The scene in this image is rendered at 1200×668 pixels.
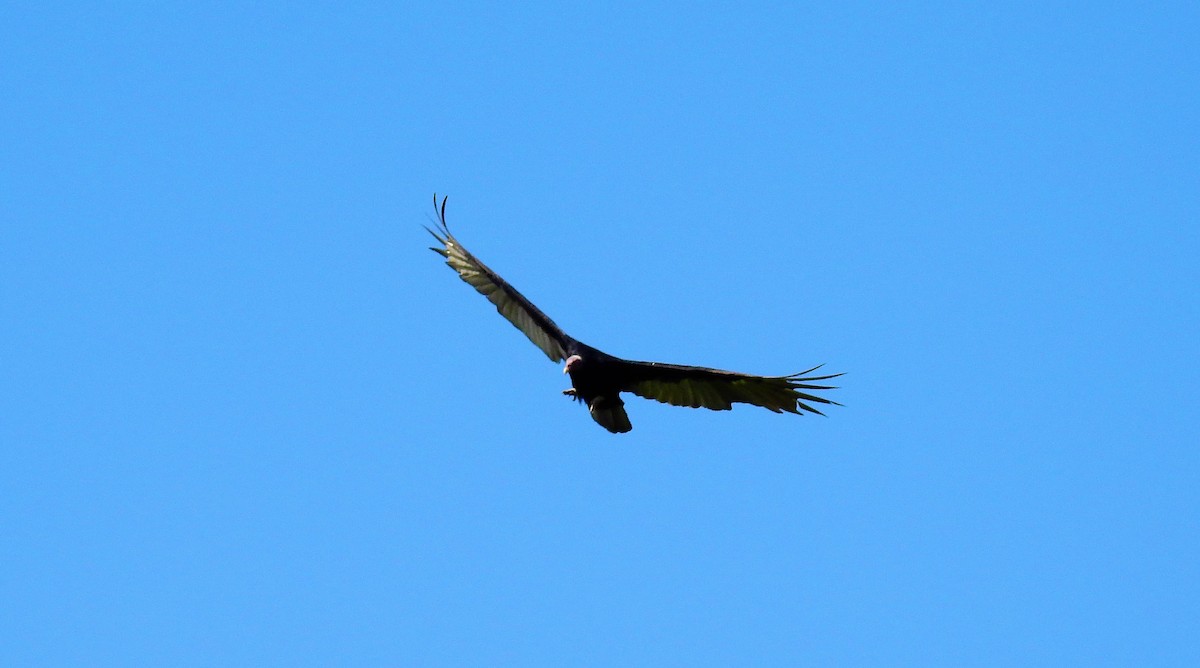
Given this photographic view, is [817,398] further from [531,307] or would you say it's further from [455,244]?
[455,244]

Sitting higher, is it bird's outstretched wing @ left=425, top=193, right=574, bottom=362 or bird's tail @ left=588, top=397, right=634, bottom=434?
bird's outstretched wing @ left=425, top=193, right=574, bottom=362

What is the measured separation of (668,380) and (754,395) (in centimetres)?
101

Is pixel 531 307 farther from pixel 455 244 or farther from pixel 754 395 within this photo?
pixel 754 395

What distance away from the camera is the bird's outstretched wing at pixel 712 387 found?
647 inches

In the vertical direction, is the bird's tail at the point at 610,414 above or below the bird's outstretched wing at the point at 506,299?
below

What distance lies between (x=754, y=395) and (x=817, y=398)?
0.81 meters

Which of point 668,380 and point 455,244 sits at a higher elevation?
point 455,244

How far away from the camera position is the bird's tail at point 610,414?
55.1 ft

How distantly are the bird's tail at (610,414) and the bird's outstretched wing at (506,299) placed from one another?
829 millimetres

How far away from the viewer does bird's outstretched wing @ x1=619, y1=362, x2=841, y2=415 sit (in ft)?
53.9

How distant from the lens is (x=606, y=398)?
16781 mm

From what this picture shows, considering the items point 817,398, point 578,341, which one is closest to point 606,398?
point 578,341

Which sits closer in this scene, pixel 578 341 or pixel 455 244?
pixel 578 341

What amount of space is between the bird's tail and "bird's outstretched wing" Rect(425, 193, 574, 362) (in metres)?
0.83
